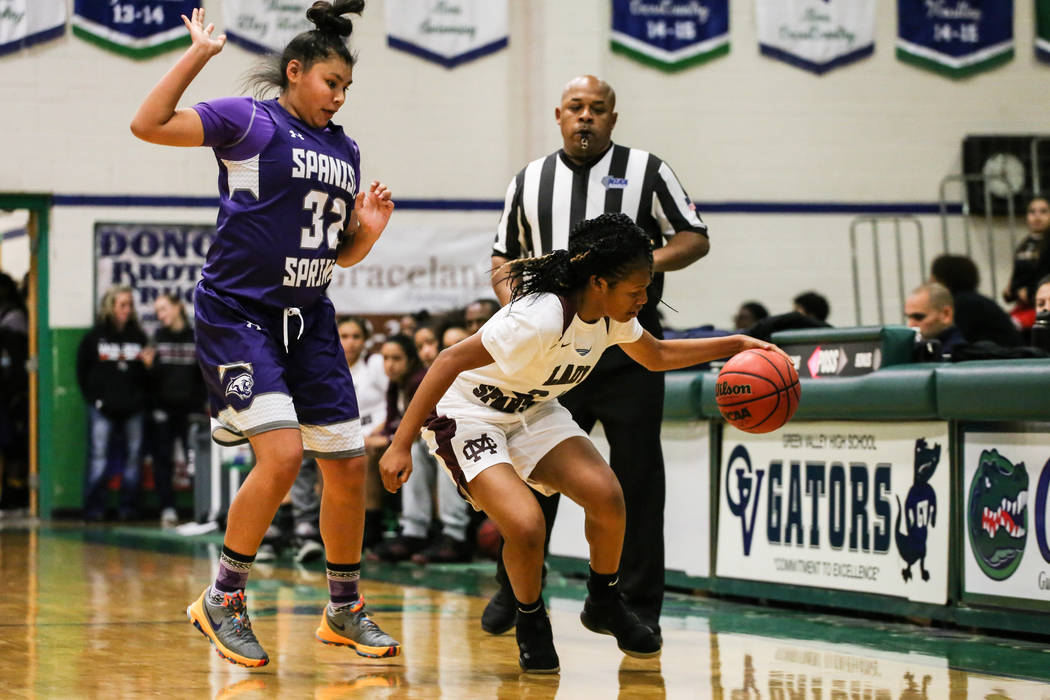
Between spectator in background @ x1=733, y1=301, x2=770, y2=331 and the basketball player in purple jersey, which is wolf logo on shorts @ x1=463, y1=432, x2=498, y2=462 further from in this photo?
spectator in background @ x1=733, y1=301, x2=770, y2=331

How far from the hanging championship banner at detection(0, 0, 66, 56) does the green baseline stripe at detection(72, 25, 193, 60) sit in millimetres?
172

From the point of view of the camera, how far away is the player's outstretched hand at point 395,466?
3945 millimetres

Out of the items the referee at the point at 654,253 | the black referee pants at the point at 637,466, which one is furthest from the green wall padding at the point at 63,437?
the black referee pants at the point at 637,466

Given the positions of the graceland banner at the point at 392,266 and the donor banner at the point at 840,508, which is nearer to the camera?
the donor banner at the point at 840,508

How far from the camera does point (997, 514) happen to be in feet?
16.9

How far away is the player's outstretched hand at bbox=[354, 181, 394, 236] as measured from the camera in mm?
4431

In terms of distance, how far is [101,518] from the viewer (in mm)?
11617

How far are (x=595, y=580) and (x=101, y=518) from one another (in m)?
8.10

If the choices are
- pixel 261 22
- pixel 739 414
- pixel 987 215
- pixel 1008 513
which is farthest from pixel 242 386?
pixel 987 215

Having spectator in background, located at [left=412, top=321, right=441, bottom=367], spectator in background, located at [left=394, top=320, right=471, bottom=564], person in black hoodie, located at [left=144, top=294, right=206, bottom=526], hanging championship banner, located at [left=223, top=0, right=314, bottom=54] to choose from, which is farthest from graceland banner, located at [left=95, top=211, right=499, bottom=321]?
spectator in background, located at [left=394, top=320, right=471, bottom=564]

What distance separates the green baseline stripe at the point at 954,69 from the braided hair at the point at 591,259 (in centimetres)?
946

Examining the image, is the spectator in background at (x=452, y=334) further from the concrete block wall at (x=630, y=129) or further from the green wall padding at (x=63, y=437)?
the green wall padding at (x=63, y=437)

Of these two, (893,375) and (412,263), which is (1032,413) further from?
(412,263)

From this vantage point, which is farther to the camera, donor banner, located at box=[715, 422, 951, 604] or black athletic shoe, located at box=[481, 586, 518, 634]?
donor banner, located at box=[715, 422, 951, 604]
